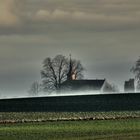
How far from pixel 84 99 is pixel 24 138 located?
4566cm

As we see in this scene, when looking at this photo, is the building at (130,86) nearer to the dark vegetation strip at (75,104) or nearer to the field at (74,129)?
the dark vegetation strip at (75,104)

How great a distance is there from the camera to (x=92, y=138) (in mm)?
30750

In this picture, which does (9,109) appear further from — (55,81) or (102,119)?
(55,81)

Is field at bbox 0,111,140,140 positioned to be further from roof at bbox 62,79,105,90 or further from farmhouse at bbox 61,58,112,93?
roof at bbox 62,79,105,90

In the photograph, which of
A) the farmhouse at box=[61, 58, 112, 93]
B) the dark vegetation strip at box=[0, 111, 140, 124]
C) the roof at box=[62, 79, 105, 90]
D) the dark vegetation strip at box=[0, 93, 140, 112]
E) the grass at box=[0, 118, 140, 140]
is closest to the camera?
the grass at box=[0, 118, 140, 140]

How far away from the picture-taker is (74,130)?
35.8 m

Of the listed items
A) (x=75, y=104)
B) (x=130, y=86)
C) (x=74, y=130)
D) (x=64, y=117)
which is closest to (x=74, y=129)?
(x=74, y=130)

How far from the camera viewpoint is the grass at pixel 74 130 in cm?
3164

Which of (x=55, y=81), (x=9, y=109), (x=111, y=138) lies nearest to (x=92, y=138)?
(x=111, y=138)

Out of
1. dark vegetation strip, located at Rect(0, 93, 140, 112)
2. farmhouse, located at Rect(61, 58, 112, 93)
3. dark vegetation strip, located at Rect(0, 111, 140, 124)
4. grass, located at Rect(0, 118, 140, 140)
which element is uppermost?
farmhouse, located at Rect(61, 58, 112, 93)

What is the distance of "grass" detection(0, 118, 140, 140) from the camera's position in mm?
31636

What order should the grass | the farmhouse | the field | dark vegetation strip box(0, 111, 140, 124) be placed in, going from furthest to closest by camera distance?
1. the farmhouse
2. dark vegetation strip box(0, 111, 140, 124)
3. the field
4. the grass

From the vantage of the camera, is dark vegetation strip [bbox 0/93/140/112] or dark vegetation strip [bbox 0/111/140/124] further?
dark vegetation strip [bbox 0/93/140/112]

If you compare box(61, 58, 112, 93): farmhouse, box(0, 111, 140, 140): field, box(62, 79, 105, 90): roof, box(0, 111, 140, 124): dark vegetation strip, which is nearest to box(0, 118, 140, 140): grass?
box(0, 111, 140, 140): field
